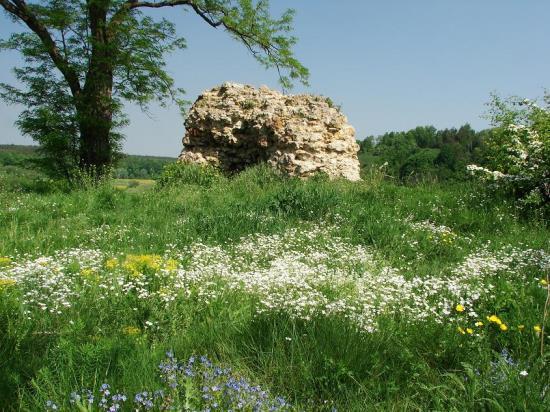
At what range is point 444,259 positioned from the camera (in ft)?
22.6

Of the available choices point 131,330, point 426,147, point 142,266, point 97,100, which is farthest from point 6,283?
point 426,147

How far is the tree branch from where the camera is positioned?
15922 millimetres

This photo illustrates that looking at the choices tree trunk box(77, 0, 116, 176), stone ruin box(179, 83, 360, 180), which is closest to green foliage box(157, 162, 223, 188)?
stone ruin box(179, 83, 360, 180)

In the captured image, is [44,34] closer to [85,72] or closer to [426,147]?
[85,72]

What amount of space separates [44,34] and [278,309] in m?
16.1

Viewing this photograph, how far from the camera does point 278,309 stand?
4148mm

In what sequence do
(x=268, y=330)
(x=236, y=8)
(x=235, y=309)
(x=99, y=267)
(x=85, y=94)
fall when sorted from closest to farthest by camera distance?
(x=268, y=330), (x=235, y=309), (x=99, y=267), (x=85, y=94), (x=236, y=8)

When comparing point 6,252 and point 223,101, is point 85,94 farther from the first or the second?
point 6,252

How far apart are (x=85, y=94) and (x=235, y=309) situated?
14.1 meters

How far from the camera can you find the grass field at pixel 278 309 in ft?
9.32

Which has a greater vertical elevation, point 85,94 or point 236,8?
point 236,8

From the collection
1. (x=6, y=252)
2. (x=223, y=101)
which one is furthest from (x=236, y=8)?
(x=6, y=252)

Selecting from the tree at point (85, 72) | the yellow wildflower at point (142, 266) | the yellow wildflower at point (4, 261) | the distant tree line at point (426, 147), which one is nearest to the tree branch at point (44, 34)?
the tree at point (85, 72)

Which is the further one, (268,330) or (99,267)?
(99,267)
